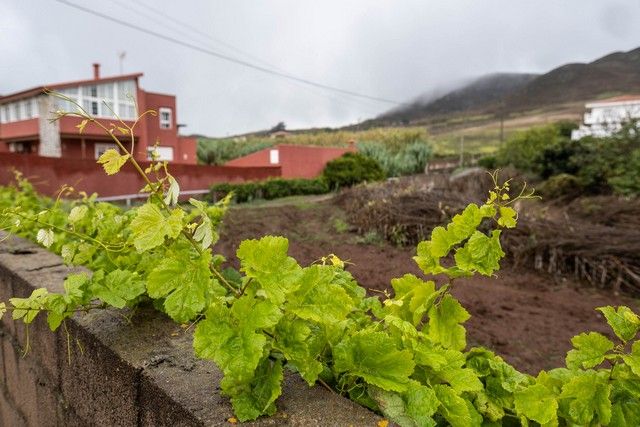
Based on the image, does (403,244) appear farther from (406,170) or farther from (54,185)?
(406,170)

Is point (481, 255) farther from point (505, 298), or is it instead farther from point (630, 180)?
point (630, 180)

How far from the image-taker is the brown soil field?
3.15 metres

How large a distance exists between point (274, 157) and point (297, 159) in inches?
40.4

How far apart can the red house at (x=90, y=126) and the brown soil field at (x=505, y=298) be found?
58.4 ft

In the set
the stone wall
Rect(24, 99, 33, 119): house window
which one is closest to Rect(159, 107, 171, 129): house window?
Rect(24, 99, 33, 119): house window

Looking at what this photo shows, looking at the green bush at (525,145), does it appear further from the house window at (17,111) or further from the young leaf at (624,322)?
the house window at (17,111)

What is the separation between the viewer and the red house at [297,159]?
2006cm

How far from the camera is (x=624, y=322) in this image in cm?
79

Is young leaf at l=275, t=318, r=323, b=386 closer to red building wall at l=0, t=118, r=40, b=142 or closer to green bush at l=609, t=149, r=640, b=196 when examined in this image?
green bush at l=609, t=149, r=640, b=196

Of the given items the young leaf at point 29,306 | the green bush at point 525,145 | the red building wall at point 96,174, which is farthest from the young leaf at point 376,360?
the green bush at point 525,145

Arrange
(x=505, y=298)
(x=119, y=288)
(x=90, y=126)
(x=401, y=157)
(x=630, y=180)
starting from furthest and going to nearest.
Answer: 1. (x=401, y=157)
2. (x=90, y=126)
3. (x=630, y=180)
4. (x=505, y=298)
5. (x=119, y=288)

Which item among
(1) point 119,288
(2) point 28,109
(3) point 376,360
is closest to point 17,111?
(2) point 28,109

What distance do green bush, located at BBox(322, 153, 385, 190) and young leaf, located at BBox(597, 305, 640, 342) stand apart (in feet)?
55.1

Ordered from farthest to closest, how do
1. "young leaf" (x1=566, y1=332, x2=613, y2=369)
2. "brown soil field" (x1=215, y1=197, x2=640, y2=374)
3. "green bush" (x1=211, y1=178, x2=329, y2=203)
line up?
1. "green bush" (x1=211, y1=178, x2=329, y2=203)
2. "brown soil field" (x1=215, y1=197, x2=640, y2=374)
3. "young leaf" (x1=566, y1=332, x2=613, y2=369)
